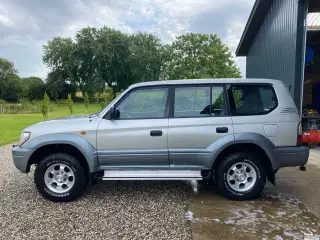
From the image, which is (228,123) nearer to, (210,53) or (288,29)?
(288,29)

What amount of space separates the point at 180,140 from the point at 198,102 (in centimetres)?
67

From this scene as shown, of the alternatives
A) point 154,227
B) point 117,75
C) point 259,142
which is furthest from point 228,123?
point 117,75

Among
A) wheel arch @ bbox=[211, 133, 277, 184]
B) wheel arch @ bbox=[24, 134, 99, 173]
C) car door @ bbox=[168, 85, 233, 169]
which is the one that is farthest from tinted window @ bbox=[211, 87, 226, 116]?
wheel arch @ bbox=[24, 134, 99, 173]

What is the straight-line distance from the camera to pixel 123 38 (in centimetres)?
4612

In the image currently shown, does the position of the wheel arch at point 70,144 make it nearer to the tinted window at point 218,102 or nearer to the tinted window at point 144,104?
the tinted window at point 144,104

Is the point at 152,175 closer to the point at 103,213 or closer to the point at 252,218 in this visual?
the point at 103,213

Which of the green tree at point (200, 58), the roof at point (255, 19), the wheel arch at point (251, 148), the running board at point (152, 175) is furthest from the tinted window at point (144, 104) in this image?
the green tree at point (200, 58)

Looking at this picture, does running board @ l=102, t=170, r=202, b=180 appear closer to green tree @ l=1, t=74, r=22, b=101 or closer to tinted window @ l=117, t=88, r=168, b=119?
tinted window @ l=117, t=88, r=168, b=119

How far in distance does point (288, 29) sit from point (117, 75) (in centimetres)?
3978

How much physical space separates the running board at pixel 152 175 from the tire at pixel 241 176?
418 millimetres

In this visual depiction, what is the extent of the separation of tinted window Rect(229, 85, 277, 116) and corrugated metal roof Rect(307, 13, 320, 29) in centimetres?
678

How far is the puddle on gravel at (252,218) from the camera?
10.7 ft

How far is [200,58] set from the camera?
107 feet

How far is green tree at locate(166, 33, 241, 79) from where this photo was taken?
104 feet
